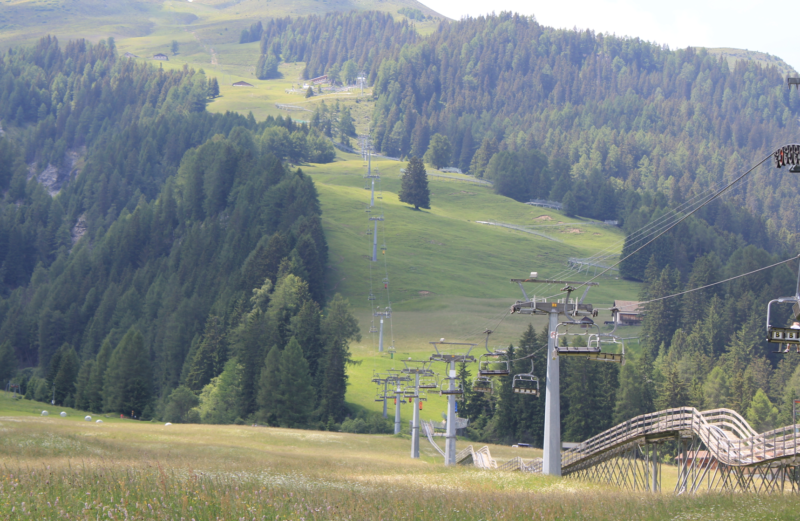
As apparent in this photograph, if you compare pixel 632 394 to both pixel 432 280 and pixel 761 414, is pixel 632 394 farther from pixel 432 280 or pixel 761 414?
pixel 432 280

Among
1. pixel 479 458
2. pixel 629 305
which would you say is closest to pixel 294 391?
pixel 479 458

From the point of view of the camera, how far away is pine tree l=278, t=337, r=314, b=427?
9856 centimetres

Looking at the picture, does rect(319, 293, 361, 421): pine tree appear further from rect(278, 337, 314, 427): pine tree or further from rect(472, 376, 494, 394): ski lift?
rect(472, 376, 494, 394): ski lift

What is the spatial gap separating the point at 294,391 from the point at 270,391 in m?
2.86

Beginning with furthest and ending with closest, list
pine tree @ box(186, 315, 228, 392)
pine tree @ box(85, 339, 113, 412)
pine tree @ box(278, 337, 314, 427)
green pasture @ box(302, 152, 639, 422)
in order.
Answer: green pasture @ box(302, 152, 639, 422)
pine tree @ box(186, 315, 228, 392)
pine tree @ box(85, 339, 113, 412)
pine tree @ box(278, 337, 314, 427)

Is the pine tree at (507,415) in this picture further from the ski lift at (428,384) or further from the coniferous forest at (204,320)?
the coniferous forest at (204,320)

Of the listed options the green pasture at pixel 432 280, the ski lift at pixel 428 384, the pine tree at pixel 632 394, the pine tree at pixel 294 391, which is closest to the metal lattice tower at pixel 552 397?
the ski lift at pixel 428 384

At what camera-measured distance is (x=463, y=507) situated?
1922cm

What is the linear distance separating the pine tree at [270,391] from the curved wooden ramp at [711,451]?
49.3 m

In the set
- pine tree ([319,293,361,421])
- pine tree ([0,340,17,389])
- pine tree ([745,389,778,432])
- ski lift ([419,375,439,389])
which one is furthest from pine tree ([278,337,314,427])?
pine tree ([0,340,17,389])

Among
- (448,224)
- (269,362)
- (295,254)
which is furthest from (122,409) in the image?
(448,224)

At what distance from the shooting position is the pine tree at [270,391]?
98812 millimetres

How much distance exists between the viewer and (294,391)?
9938cm

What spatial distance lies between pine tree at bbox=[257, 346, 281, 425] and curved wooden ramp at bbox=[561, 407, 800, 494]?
49.3 metres
